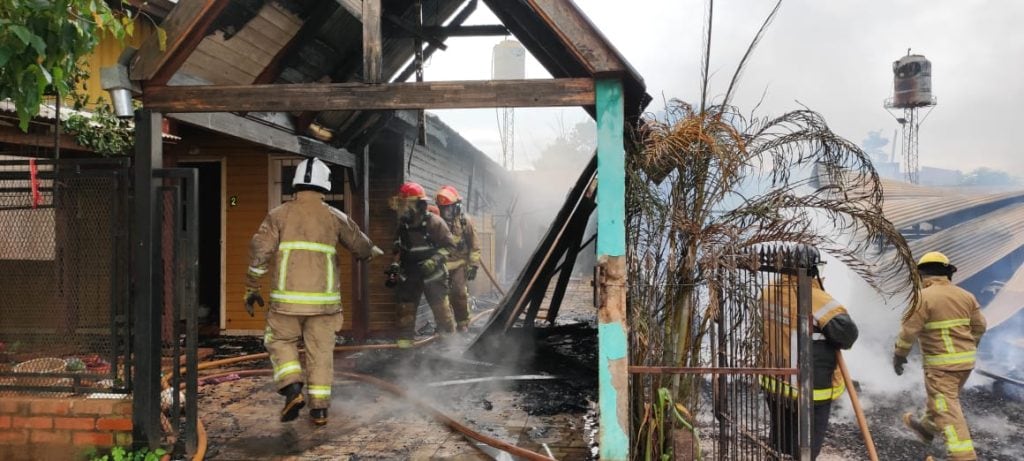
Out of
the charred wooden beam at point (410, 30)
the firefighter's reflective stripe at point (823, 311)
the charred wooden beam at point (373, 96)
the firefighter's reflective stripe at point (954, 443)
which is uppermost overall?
the charred wooden beam at point (410, 30)

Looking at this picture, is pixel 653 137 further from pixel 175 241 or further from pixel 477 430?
pixel 175 241

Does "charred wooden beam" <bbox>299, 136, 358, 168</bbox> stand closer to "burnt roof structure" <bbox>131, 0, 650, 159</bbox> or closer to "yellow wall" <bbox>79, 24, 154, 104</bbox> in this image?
"burnt roof structure" <bbox>131, 0, 650, 159</bbox>

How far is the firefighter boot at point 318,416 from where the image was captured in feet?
15.6

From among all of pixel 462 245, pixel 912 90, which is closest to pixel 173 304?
pixel 462 245

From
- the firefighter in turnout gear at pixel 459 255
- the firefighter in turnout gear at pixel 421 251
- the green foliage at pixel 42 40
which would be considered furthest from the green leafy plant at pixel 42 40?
the firefighter in turnout gear at pixel 459 255

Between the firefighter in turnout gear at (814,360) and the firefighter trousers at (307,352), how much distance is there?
328cm

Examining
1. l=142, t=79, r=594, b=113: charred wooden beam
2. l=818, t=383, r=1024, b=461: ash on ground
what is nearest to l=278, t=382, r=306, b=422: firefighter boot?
l=142, t=79, r=594, b=113: charred wooden beam

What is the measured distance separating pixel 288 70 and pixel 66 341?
357cm

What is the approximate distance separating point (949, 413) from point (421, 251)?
605 centimetres

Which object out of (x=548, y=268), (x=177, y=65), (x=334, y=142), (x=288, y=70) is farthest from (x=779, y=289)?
(x=334, y=142)

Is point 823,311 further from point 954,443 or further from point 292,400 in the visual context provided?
point 292,400

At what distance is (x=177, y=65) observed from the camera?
420cm

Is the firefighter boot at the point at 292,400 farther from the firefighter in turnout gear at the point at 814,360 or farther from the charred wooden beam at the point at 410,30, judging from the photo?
the charred wooden beam at the point at 410,30

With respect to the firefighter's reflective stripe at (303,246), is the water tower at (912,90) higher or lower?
higher
